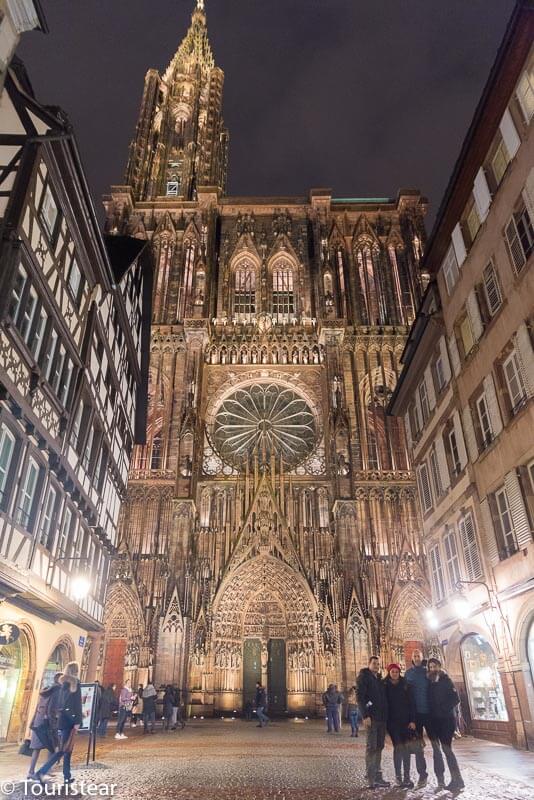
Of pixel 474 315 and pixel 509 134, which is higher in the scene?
pixel 509 134

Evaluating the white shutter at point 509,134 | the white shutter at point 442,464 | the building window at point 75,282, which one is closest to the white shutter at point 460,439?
the white shutter at point 442,464

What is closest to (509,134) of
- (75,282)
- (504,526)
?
(504,526)

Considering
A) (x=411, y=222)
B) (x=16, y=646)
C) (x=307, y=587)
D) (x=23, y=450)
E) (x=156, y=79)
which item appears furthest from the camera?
(x=156, y=79)

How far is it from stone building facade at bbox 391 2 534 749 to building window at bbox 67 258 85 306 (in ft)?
34.2

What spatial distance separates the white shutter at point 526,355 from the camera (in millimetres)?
11938

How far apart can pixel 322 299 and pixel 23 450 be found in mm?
25648

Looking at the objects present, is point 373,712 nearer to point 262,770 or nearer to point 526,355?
point 262,770

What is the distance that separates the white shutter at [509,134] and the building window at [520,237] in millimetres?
1560

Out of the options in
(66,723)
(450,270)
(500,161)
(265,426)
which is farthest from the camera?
(265,426)

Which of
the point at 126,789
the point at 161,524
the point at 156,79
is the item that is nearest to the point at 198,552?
the point at 161,524

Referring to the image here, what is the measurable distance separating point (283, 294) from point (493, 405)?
82.5 ft

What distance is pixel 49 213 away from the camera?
43.1 feet

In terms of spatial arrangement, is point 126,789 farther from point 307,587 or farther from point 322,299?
point 322,299

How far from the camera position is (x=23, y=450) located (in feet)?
38.8
